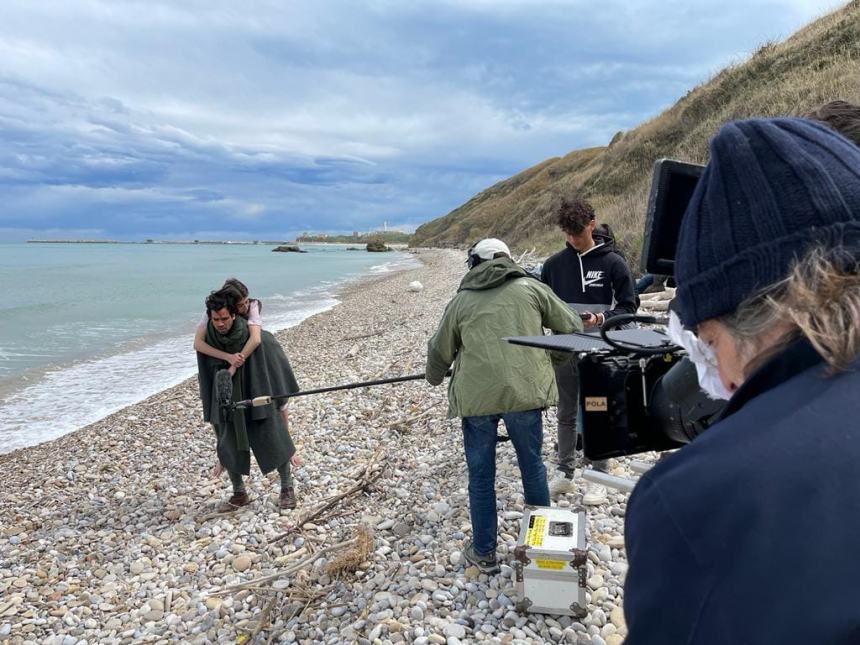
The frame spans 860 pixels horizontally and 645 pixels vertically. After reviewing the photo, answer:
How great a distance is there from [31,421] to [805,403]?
12310 mm

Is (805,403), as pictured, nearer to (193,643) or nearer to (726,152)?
(726,152)

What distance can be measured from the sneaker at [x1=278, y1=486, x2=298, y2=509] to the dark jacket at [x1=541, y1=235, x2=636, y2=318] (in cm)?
307

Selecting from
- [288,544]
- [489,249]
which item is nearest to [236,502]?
[288,544]

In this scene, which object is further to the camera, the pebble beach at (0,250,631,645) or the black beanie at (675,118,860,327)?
the pebble beach at (0,250,631,645)

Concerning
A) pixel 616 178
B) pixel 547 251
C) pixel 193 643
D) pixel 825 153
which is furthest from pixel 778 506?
pixel 616 178

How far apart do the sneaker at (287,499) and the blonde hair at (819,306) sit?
518 cm

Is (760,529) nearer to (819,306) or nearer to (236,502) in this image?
(819,306)

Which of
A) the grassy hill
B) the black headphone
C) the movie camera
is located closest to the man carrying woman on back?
the black headphone

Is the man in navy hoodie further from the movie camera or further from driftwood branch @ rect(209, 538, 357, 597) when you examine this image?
the movie camera

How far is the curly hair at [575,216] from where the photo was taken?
14.9 ft

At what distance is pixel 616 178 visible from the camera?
26.5 m

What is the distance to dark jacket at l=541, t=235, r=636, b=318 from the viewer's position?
4.71 meters

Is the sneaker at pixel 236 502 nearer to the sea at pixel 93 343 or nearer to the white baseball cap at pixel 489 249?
the white baseball cap at pixel 489 249

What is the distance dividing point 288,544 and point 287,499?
0.65m
